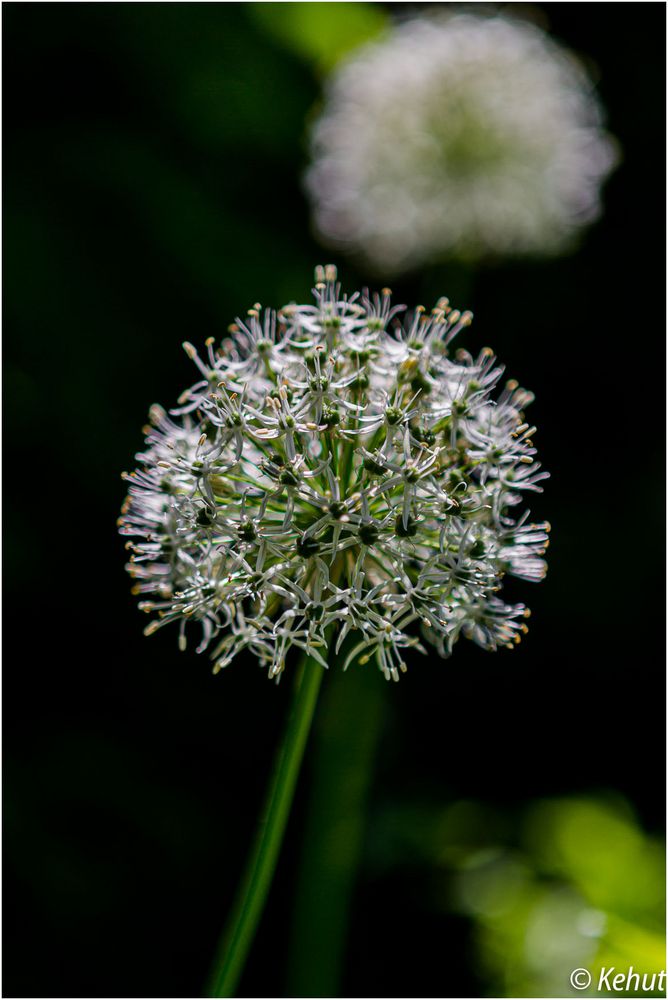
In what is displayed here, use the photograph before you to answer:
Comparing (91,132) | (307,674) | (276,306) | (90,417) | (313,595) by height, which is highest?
(91,132)

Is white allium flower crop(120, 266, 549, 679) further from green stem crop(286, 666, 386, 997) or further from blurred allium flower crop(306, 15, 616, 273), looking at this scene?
blurred allium flower crop(306, 15, 616, 273)

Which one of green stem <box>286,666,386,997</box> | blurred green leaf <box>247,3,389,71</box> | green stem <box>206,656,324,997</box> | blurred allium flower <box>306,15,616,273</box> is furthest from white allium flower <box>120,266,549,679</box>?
blurred green leaf <box>247,3,389,71</box>

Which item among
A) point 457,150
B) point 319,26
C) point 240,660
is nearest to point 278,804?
point 240,660

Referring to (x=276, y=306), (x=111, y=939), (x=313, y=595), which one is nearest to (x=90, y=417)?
(x=276, y=306)

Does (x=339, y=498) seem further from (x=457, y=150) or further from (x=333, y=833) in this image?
(x=457, y=150)

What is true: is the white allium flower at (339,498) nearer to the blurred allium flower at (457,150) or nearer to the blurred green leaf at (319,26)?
the blurred allium flower at (457,150)

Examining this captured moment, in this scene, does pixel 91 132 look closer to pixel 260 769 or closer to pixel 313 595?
pixel 260 769

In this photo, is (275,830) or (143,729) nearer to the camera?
(275,830)

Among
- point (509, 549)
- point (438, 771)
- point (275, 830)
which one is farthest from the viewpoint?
point (438, 771)
